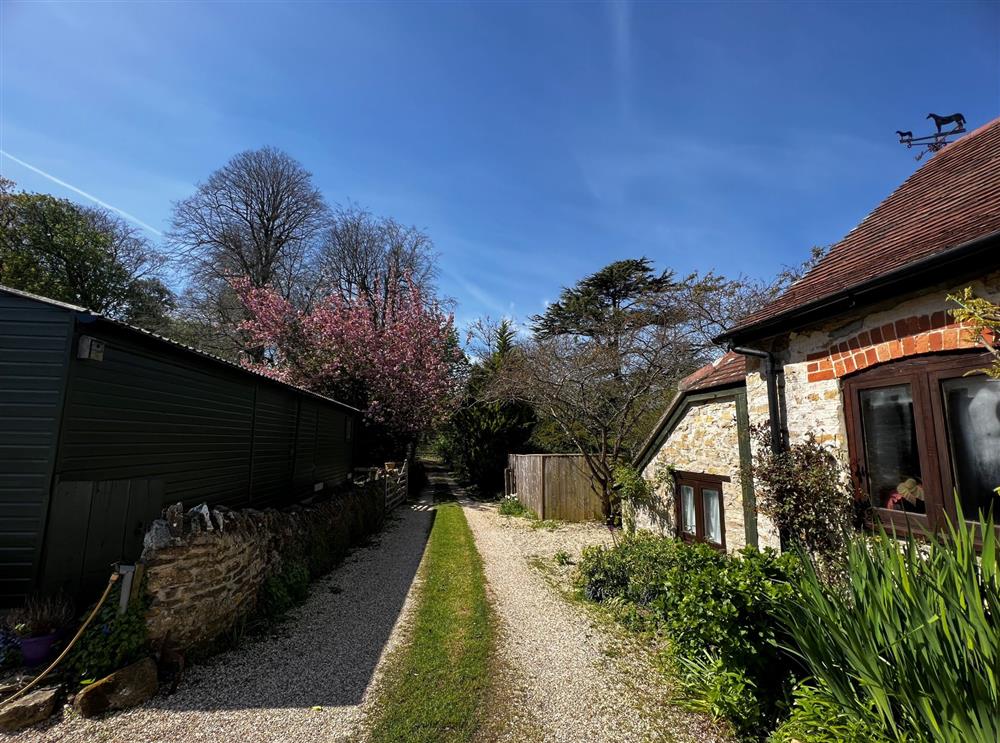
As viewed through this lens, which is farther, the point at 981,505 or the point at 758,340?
the point at 758,340

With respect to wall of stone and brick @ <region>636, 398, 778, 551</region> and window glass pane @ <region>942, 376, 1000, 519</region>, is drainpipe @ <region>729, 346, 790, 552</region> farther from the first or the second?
window glass pane @ <region>942, 376, 1000, 519</region>

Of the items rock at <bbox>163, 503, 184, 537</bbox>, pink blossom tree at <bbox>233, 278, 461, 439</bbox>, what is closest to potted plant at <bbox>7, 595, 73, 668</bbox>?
rock at <bbox>163, 503, 184, 537</bbox>

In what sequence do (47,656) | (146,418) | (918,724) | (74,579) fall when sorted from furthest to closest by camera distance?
(146,418) → (74,579) → (47,656) → (918,724)

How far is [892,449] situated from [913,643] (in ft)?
8.46

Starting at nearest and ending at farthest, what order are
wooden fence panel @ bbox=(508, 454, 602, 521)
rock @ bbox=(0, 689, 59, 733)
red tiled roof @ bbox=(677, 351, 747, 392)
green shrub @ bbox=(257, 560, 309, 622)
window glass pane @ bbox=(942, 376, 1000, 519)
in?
rock @ bbox=(0, 689, 59, 733), window glass pane @ bbox=(942, 376, 1000, 519), green shrub @ bbox=(257, 560, 309, 622), red tiled roof @ bbox=(677, 351, 747, 392), wooden fence panel @ bbox=(508, 454, 602, 521)

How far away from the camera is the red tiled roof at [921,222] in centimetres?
416

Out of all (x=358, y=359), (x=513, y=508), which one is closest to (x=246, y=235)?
(x=358, y=359)

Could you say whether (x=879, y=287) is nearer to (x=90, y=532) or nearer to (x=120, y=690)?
(x=120, y=690)

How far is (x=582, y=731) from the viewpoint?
12.2ft

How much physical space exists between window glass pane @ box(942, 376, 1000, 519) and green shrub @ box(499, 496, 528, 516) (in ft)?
39.8

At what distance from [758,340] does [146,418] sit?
26.3 feet

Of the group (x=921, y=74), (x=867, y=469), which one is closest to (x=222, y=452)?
(x=867, y=469)

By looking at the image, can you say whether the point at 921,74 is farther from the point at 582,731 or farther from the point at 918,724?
the point at 582,731

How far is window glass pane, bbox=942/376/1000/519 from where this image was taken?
363cm
